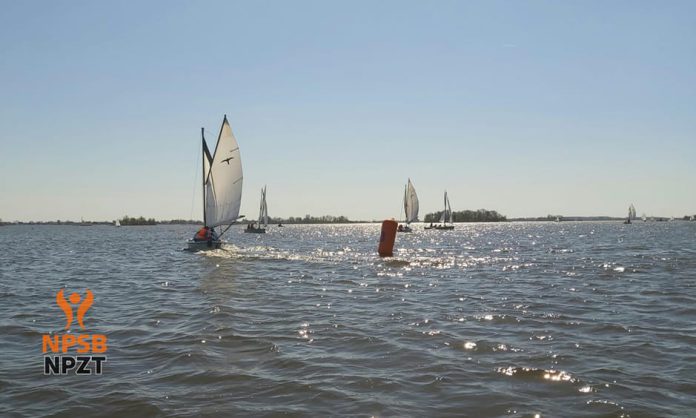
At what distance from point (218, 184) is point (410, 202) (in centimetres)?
5987

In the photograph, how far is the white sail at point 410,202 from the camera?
94.3 meters

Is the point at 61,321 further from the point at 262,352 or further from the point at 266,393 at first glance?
the point at 266,393

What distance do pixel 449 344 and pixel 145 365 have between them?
550 centimetres

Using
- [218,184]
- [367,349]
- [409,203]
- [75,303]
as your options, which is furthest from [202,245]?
[409,203]

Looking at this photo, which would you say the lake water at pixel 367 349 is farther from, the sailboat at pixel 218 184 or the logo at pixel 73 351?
the sailboat at pixel 218 184

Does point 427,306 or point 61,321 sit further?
point 427,306

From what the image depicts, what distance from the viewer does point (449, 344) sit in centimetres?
988

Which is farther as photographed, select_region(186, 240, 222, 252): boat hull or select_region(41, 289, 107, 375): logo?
select_region(186, 240, 222, 252): boat hull

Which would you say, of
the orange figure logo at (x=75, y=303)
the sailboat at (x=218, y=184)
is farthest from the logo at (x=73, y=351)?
the sailboat at (x=218, y=184)

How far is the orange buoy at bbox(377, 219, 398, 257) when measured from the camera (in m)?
34.6

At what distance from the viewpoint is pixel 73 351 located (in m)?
9.62

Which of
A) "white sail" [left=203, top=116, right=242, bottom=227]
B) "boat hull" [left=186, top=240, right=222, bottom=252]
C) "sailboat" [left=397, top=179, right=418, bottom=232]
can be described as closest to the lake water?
"boat hull" [left=186, top=240, right=222, bottom=252]

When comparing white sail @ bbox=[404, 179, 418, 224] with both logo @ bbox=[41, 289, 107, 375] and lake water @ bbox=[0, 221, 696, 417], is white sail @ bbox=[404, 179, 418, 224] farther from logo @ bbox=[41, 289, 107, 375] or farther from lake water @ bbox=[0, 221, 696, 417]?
logo @ bbox=[41, 289, 107, 375]

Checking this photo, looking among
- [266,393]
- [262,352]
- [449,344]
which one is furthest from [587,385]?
[262,352]
